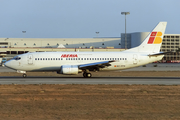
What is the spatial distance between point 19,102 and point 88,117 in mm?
6297

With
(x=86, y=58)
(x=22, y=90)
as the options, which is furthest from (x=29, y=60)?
(x=22, y=90)

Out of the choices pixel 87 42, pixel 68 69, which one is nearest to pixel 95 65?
pixel 68 69

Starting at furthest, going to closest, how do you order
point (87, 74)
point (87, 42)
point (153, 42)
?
1. point (87, 42)
2. point (153, 42)
3. point (87, 74)

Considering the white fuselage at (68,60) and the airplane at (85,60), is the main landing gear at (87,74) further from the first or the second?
the white fuselage at (68,60)

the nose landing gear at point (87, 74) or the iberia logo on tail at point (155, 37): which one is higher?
the iberia logo on tail at point (155, 37)

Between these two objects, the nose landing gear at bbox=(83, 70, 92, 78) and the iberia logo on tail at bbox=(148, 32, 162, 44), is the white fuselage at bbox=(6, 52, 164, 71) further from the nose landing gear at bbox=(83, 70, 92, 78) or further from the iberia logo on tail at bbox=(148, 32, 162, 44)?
the iberia logo on tail at bbox=(148, 32, 162, 44)

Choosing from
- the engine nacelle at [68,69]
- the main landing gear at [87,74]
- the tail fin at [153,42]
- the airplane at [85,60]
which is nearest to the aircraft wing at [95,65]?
the airplane at [85,60]

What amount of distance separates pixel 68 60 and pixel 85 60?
2.31 metres

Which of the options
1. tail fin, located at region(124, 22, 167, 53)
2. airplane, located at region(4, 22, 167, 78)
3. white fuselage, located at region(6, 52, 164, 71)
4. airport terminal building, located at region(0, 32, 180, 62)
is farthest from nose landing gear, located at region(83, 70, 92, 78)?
airport terminal building, located at region(0, 32, 180, 62)

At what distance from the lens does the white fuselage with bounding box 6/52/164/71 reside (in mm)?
38125

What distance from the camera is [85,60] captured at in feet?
129

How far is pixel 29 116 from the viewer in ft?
48.2

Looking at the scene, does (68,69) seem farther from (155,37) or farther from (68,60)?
(155,37)

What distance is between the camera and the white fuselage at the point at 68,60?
38125mm
